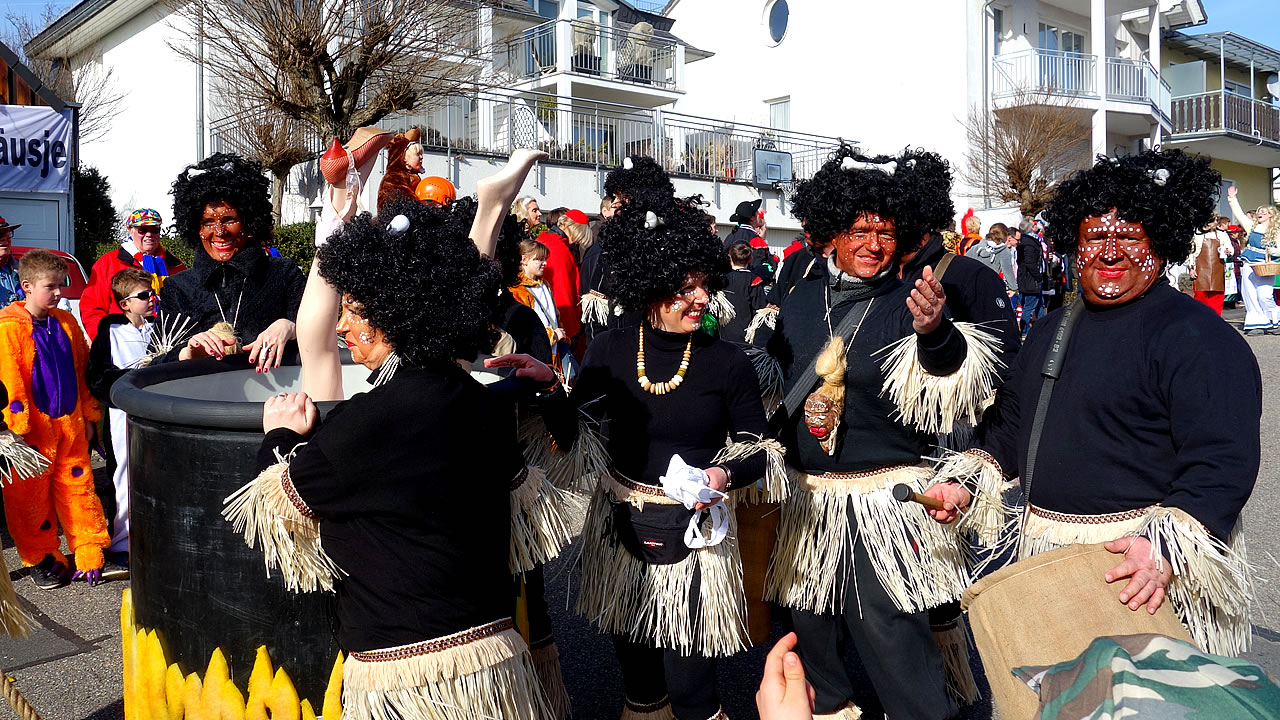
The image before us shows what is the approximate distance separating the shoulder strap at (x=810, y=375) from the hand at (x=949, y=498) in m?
0.62

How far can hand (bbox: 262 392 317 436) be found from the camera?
2475mm

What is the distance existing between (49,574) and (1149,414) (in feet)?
17.2

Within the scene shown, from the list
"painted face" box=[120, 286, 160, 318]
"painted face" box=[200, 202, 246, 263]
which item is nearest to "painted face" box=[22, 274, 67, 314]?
"painted face" box=[120, 286, 160, 318]

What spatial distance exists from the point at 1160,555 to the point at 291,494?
199 cm

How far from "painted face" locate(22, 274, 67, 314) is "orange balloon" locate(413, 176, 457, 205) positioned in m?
2.41

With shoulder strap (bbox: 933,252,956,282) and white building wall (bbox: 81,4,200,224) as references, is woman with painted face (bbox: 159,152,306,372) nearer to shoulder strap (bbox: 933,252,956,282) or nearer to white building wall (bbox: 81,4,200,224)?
shoulder strap (bbox: 933,252,956,282)

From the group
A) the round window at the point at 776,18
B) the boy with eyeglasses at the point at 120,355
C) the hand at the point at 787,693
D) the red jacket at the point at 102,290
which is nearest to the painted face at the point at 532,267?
the red jacket at the point at 102,290

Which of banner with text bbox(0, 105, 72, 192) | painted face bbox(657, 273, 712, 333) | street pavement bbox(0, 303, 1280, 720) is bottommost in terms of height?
street pavement bbox(0, 303, 1280, 720)

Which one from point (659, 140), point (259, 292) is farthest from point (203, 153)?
point (259, 292)

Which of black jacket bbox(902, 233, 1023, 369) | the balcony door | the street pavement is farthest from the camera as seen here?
the balcony door

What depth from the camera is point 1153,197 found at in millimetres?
2697

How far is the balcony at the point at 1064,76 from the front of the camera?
2475 centimetres

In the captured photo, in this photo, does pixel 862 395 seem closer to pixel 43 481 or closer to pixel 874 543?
pixel 874 543

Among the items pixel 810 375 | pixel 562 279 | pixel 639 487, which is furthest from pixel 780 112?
pixel 639 487
